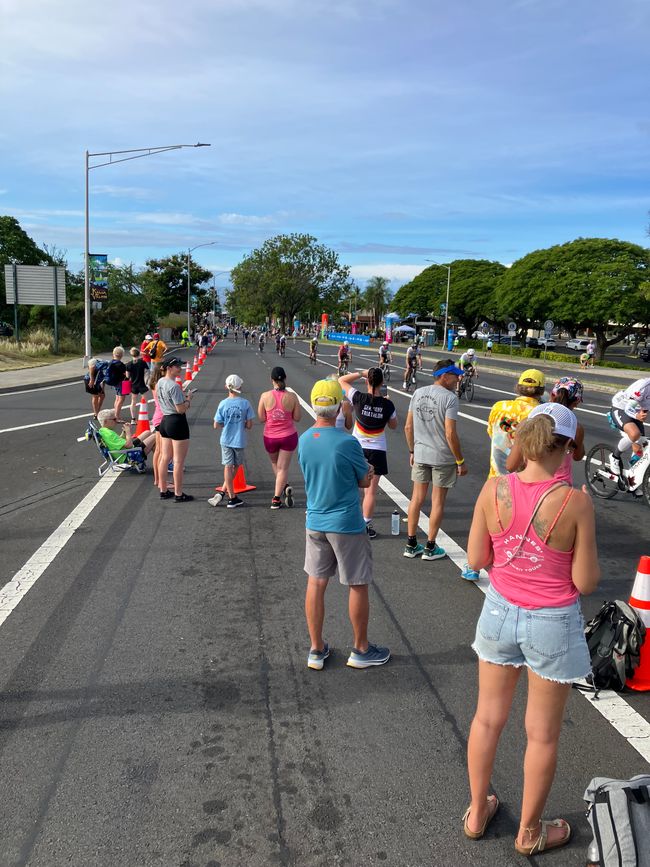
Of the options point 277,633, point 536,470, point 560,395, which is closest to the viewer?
point 536,470

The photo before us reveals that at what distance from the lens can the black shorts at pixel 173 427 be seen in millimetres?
8078

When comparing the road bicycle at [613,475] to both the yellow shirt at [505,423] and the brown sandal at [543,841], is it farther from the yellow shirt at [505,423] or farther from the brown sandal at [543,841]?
the brown sandal at [543,841]

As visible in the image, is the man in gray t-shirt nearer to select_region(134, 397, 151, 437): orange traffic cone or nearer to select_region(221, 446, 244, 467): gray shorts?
select_region(221, 446, 244, 467): gray shorts

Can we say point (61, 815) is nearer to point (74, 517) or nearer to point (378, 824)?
A: point (378, 824)

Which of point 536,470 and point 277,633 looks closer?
point 536,470

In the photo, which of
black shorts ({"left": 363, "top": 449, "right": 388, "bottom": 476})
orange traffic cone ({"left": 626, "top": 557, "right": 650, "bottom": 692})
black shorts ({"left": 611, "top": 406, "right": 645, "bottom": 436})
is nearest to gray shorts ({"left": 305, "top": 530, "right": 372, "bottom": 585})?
orange traffic cone ({"left": 626, "top": 557, "right": 650, "bottom": 692})

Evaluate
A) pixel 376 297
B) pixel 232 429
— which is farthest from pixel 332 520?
pixel 376 297

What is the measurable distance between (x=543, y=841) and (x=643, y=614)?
6.27 ft

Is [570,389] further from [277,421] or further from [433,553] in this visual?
[277,421]

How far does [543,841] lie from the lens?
287 cm

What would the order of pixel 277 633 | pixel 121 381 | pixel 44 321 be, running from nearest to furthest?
pixel 277 633 → pixel 121 381 → pixel 44 321

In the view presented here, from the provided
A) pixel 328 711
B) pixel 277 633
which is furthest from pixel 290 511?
pixel 328 711

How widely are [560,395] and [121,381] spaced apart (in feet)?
33.7

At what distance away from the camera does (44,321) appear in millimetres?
41188
